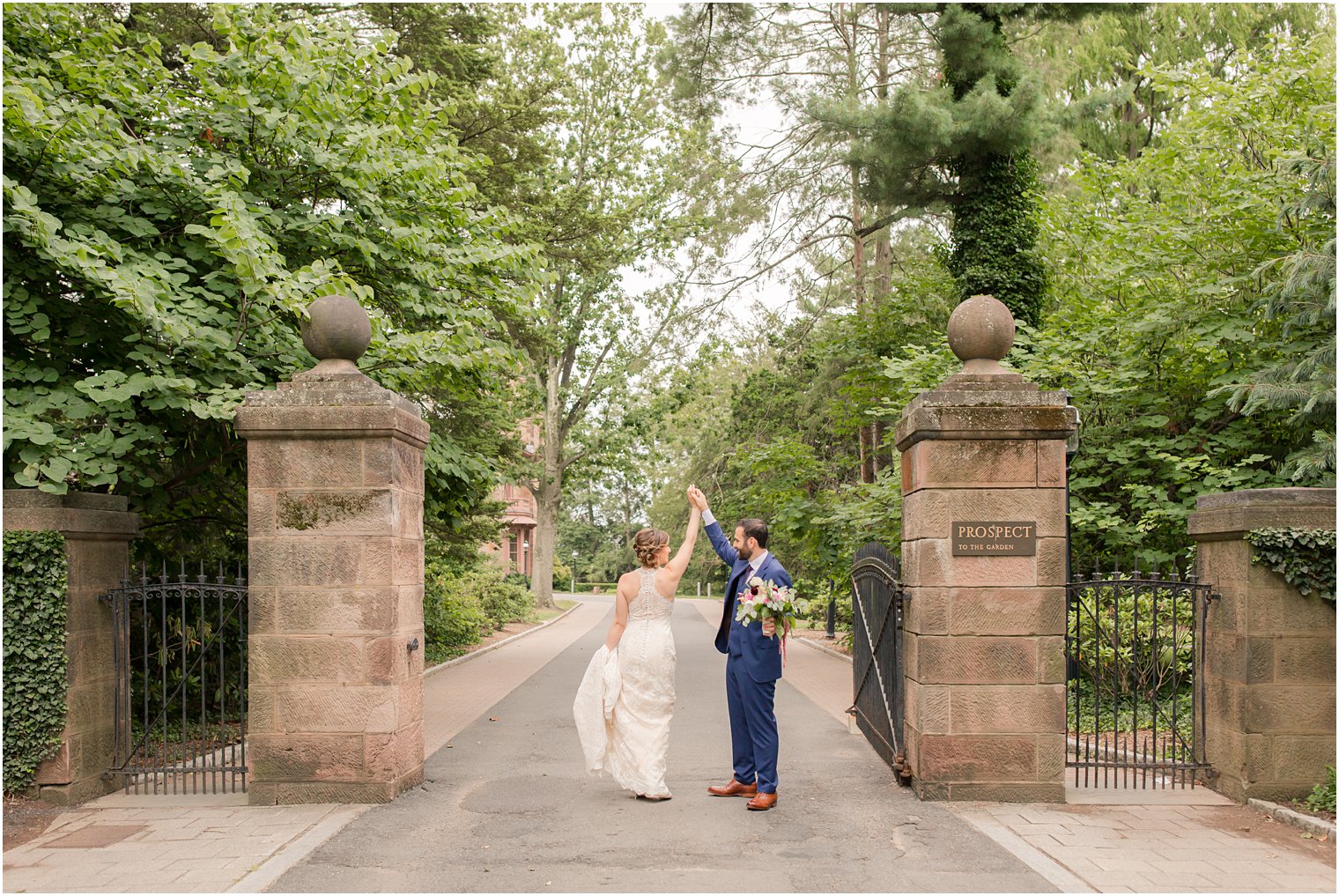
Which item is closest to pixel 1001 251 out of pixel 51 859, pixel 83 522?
pixel 83 522

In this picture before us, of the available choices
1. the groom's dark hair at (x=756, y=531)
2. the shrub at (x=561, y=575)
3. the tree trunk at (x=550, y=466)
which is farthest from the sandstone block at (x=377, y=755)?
the shrub at (x=561, y=575)

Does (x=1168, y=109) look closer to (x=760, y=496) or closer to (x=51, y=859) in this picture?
(x=760, y=496)

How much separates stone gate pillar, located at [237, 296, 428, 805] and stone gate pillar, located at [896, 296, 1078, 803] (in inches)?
148

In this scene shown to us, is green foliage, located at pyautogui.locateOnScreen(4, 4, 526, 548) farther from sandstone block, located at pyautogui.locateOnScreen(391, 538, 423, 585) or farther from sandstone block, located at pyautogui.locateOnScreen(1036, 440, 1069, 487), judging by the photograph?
sandstone block, located at pyautogui.locateOnScreen(1036, 440, 1069, 487)

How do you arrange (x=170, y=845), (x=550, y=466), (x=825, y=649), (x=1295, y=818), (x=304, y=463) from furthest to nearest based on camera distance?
(x=550, y=466) → (x=825, y=649) → (x=304, y=463) → (x=1295, y=818) → (x=170, y=845)

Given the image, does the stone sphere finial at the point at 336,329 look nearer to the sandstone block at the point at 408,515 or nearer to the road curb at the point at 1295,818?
the sandstone block at the point at 408,515

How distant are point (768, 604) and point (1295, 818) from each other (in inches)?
142

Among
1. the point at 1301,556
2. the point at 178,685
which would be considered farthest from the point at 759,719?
the point at 178,685

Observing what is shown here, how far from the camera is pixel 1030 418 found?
6.86 metres

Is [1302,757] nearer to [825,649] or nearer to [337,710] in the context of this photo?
[337,710]

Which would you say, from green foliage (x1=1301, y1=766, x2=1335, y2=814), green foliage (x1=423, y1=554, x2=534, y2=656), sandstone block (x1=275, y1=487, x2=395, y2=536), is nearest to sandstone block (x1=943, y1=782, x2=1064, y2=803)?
green foliage (x1=1301, y1=766, x2=1335, y2=814)

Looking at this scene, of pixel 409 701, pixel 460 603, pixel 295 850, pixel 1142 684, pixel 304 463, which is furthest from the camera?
pixel 460 603

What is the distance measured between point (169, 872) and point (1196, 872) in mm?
5550

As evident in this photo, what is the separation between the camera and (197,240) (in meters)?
8.27
